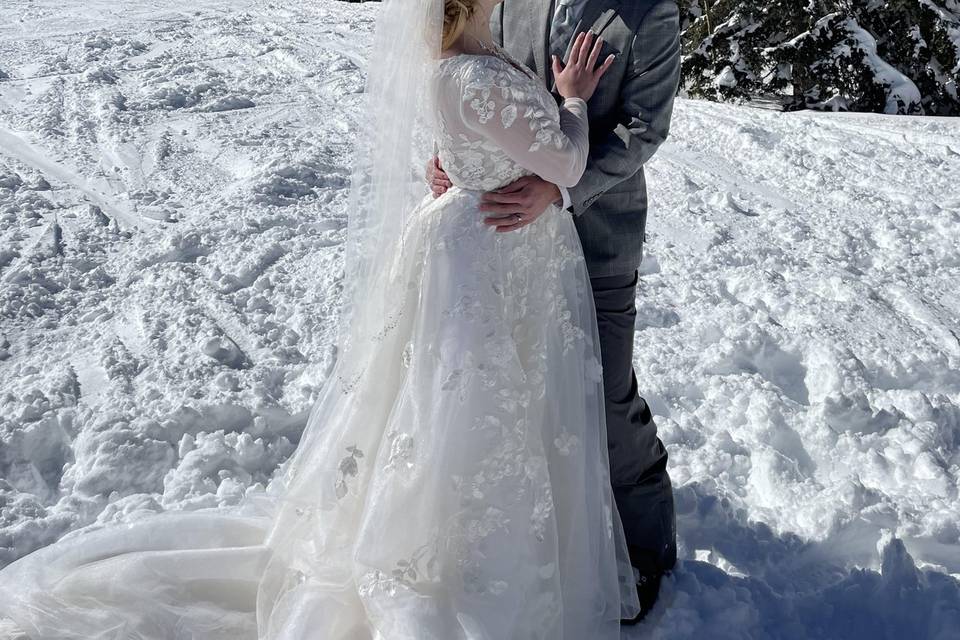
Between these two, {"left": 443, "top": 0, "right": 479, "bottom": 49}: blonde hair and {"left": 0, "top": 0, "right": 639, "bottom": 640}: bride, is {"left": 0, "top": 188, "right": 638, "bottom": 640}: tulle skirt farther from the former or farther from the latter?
{"left": 443, "top": 0, "right": 479, "bottom": 49}: blonde hair

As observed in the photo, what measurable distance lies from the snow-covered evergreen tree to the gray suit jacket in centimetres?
713

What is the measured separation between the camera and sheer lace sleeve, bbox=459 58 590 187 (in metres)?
1.88

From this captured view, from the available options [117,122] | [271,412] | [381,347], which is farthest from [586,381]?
[117,122]

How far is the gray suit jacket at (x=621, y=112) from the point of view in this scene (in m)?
2.08

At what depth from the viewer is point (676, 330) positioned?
389cm

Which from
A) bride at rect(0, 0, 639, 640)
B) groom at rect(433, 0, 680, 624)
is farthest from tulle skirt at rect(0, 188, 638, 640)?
groom at rect(433, 0, 680, 624)

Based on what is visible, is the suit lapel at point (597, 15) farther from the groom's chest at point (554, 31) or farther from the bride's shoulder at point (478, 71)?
the bride's shoulder at point (478, 71)

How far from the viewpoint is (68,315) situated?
3.98 m

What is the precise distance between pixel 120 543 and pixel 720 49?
29.1ft

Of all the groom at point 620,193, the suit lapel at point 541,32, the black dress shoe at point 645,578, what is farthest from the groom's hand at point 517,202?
the black dress shoe at point 645,578

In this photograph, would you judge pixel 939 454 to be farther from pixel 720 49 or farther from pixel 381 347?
pixel 720 49

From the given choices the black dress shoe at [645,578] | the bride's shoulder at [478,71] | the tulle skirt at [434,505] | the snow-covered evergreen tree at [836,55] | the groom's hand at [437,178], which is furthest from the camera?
the snow-covered evergreen tree at [836,55]

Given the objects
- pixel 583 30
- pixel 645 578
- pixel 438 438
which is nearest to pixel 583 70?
pixel 583 30

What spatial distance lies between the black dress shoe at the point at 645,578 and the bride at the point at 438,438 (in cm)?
16
